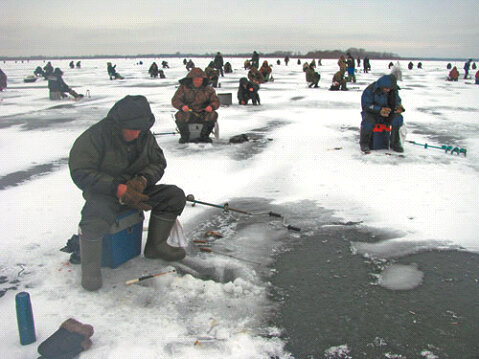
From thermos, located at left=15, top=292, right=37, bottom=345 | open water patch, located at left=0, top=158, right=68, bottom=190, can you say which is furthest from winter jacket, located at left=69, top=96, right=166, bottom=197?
open water patch, located at left=0, top=158, right=68, bottom=190

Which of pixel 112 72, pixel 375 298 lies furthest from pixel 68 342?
pixel 112 72

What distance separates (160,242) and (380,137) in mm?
5690

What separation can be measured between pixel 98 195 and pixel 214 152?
16.2 ft

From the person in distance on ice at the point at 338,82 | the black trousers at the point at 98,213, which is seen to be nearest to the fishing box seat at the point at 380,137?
the black trousers at the point at 98,213

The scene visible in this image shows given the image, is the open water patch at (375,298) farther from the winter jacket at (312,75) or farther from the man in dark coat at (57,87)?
the winter jacket at (312,75)

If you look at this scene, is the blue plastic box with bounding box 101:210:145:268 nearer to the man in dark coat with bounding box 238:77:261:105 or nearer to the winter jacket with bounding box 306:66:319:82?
the man in dark coat with bounding box 238:77:261:105

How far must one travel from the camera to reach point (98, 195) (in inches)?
126

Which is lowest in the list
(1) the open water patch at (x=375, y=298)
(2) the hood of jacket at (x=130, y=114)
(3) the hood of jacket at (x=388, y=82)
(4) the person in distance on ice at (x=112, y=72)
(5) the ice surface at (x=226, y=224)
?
(1) the open water patch at (x=375, y=298)

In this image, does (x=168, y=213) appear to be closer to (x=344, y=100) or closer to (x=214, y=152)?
(x=214, y=152)

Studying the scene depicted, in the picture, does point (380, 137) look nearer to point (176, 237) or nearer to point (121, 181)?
point (176, 237)

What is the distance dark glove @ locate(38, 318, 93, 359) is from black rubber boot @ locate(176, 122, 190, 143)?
6.40m

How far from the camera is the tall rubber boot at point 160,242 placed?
3621mm

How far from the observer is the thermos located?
2457 millimetres

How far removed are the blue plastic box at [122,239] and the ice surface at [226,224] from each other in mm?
112
